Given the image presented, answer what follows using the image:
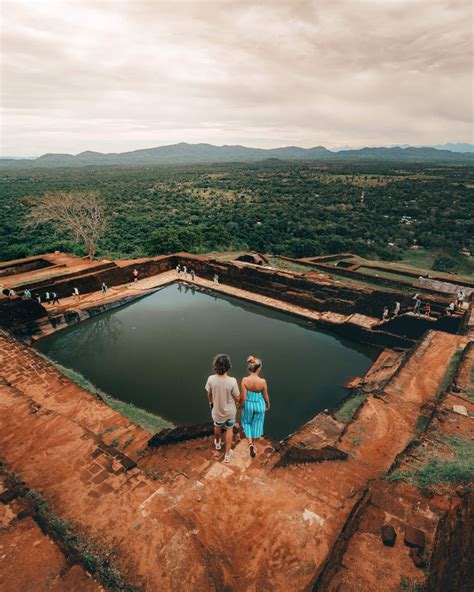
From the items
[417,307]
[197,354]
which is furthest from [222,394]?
[417,307]

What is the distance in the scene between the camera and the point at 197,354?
1184cm

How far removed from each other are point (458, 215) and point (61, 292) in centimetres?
4113

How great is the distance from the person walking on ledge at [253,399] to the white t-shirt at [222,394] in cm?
14

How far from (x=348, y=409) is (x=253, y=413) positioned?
5211 mm

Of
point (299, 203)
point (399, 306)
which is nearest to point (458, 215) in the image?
point (299, 203)

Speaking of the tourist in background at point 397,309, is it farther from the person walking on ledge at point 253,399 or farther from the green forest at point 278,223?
the green forest at point 278,223

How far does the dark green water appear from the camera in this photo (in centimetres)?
952

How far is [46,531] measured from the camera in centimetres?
333

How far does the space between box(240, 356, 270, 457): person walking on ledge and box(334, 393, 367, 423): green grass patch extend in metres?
4.19

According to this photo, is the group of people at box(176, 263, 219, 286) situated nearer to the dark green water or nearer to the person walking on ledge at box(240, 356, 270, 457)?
the dark green water

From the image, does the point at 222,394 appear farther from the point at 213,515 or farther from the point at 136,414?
the point at 136,414

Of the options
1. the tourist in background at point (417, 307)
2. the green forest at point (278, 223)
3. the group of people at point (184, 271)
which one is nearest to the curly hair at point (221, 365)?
the tourist in background at point (417, 307)

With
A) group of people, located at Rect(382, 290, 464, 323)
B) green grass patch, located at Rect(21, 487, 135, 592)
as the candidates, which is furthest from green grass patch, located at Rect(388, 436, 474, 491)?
group of people, located at Rect(382, 290, 464, 323)

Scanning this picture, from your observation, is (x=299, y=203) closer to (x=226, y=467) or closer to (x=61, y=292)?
(x=61, y=292)
